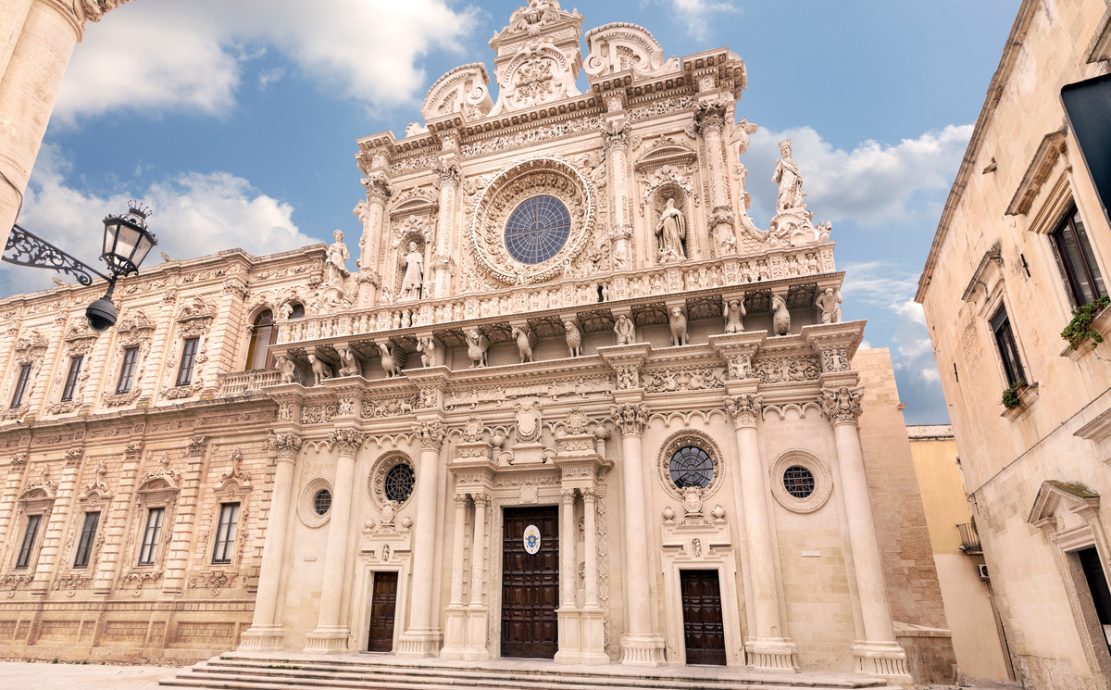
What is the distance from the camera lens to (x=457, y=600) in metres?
14.9

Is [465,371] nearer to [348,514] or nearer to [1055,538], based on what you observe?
[348,514]

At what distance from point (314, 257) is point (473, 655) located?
14.9 metres

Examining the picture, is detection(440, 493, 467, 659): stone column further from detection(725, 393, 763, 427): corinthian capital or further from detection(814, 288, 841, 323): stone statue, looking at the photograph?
detection(814, 288, 841, 323): stone statue

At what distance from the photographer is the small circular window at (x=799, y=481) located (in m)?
14.1

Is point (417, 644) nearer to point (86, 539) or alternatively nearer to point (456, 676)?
point (456, 676)

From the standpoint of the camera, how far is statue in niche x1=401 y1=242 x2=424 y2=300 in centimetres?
1934

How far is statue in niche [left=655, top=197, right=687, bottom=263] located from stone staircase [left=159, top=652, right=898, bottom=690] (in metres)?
9.75

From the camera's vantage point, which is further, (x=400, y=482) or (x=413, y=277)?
→ (x=413, y=277)

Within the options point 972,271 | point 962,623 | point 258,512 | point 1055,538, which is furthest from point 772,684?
point 258,512

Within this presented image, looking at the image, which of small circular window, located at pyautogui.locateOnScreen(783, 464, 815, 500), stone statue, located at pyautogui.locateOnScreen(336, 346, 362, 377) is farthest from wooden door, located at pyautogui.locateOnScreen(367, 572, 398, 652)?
small circular window, located at pyautogui.locateOnScreen(783, 464, 815, 500)

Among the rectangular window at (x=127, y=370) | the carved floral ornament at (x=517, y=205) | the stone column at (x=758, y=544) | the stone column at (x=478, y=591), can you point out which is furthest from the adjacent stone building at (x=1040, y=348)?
the rectangular window at (x=127, y=370)

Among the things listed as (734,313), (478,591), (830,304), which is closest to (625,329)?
(734,313)

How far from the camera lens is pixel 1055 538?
10.4 m

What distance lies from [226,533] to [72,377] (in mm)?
11227
